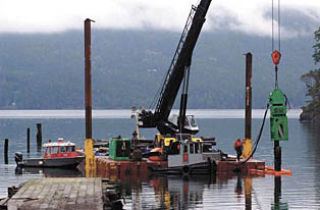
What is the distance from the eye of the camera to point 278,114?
177 feet

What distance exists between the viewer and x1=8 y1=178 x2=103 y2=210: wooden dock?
29.5m

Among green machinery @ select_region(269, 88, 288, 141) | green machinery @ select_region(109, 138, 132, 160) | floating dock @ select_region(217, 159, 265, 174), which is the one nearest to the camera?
green machinery @ select_region(269, 88, 288, 141)

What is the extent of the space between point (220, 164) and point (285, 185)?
9.27 m

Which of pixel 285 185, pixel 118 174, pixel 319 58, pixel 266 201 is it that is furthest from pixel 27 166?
pixel 319 58

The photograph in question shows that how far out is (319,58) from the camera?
195625 millimetres

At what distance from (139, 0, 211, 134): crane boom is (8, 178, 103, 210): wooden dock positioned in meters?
28.3

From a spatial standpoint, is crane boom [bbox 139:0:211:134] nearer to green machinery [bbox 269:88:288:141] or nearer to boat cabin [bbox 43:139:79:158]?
boat cabin [bbox 43:139:79:158]

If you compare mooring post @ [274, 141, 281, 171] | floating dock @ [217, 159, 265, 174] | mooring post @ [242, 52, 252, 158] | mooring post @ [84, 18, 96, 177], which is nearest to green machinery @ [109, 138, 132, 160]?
mooring post @ [84, 18, 96, 177]

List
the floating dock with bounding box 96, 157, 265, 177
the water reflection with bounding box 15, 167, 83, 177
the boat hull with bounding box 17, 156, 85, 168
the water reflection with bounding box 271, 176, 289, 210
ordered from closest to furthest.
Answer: the water reflection with bounding box 271, 176, 289, 210 < the floating dock with bounding box 96, 157, 265, 177 < the water reflection with bounding box 15, 167, 83, 177 < the boat hull with bounding box 17, 156, 85, 168

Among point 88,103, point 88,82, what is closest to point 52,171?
point 88,103

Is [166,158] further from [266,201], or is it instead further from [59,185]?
[59,185]

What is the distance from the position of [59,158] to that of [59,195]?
131ft

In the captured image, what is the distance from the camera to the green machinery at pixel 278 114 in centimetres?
5381

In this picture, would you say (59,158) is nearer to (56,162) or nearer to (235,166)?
(56,162)
